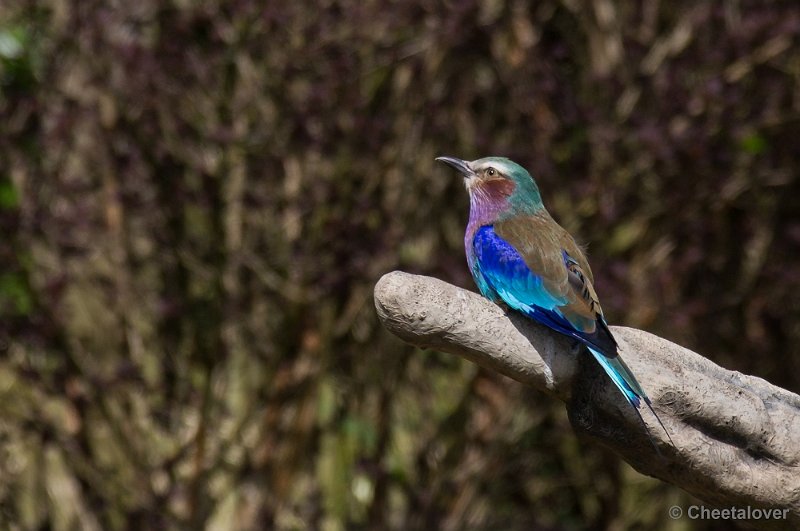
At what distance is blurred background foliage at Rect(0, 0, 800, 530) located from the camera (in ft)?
20.4

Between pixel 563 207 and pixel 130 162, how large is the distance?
220 centimetres

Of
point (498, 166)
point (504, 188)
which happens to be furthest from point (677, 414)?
point (498, 166)

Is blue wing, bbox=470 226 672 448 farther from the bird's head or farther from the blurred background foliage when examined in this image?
the blurred background foliage

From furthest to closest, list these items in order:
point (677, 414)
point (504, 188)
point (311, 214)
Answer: point (311, 214) → point (504, 188) → point (677, 414)

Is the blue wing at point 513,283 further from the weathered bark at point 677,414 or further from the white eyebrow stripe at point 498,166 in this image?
the white eyebrow stripe at point 498,166

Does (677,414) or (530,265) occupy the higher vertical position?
(530,265)

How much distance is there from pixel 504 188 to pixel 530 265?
68cm

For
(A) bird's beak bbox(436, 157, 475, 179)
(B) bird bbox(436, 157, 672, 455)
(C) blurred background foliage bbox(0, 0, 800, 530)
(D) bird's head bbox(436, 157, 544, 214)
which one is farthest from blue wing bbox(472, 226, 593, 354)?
(C) blurred background foliage bbox(0, 0, 800, 530)

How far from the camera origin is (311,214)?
20.7 feet

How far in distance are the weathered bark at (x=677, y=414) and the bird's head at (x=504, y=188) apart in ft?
3.33

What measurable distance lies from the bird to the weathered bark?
6cm

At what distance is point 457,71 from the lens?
6852 millimetres

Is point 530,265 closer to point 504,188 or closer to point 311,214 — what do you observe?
point 504,188

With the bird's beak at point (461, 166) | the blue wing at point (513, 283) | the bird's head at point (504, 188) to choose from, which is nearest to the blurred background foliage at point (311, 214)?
the bird's beak at point (461, 166)
